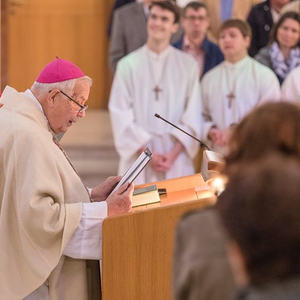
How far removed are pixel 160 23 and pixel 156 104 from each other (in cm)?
66

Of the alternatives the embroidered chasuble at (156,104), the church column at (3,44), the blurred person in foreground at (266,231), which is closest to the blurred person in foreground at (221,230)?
the blurred person in foreground at (266,231)

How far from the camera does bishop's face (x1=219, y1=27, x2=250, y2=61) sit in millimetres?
7078

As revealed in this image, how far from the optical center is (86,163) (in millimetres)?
8297

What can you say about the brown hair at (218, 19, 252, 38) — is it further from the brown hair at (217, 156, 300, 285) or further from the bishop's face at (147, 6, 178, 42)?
the brown hair at (217, 156, 300, 285)

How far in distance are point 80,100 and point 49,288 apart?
31.7 inches

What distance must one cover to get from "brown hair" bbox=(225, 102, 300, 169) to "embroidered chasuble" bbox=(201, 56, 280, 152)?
5.26 metres

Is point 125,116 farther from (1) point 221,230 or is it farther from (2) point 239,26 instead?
(1) point 221,230

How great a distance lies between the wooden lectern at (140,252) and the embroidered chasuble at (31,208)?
193 mm

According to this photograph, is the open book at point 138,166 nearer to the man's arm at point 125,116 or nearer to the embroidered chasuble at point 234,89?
the man's arm at point 125,116

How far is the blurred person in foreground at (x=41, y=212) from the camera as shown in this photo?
3455 mm

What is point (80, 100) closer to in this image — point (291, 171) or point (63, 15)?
point (291, 171)

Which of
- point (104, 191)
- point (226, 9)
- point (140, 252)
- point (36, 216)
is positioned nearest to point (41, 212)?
point (36, 216)

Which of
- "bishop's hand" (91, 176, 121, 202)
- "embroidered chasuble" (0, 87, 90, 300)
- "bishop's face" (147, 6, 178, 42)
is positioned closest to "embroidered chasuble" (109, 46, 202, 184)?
"bishop's face" (147, 6, 178, 42)

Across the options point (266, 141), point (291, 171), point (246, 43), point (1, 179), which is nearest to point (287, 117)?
point (266, 141)
